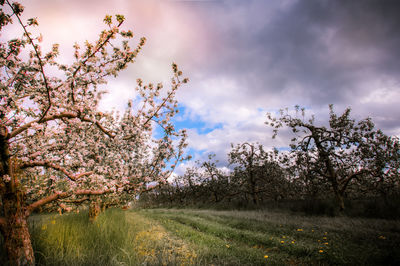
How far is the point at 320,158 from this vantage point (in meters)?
14.3

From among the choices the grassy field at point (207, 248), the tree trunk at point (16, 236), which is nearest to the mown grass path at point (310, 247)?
the grassy field at point (207, 248)

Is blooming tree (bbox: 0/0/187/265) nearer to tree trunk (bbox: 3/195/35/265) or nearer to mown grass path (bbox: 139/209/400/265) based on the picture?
tree trunk (bbox: 3/195/35/265)

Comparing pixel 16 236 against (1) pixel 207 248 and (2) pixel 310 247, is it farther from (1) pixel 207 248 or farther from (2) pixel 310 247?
(2) pixel 310 247

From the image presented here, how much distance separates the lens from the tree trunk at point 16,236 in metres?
3.54

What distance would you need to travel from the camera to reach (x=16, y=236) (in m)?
3.62

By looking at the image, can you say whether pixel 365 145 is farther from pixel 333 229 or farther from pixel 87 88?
pixel 87 88

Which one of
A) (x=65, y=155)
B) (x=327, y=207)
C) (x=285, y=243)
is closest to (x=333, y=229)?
(x=285, y=243)

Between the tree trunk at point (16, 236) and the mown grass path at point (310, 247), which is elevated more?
the tree trunk at point (16, 236)

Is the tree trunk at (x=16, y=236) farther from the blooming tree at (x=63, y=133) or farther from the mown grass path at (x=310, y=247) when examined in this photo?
the mown grass path at (x=310, y=247)

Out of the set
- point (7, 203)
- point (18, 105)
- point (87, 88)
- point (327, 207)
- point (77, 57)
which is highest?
point (77, 57)

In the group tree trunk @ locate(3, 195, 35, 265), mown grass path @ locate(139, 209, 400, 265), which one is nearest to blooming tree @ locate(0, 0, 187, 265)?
tree trunk @ locate(3, 195, 35, 265)

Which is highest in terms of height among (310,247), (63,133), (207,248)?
(63,133)

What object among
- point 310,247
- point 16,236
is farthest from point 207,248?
point 16,236

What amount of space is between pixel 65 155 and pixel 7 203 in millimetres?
1756
